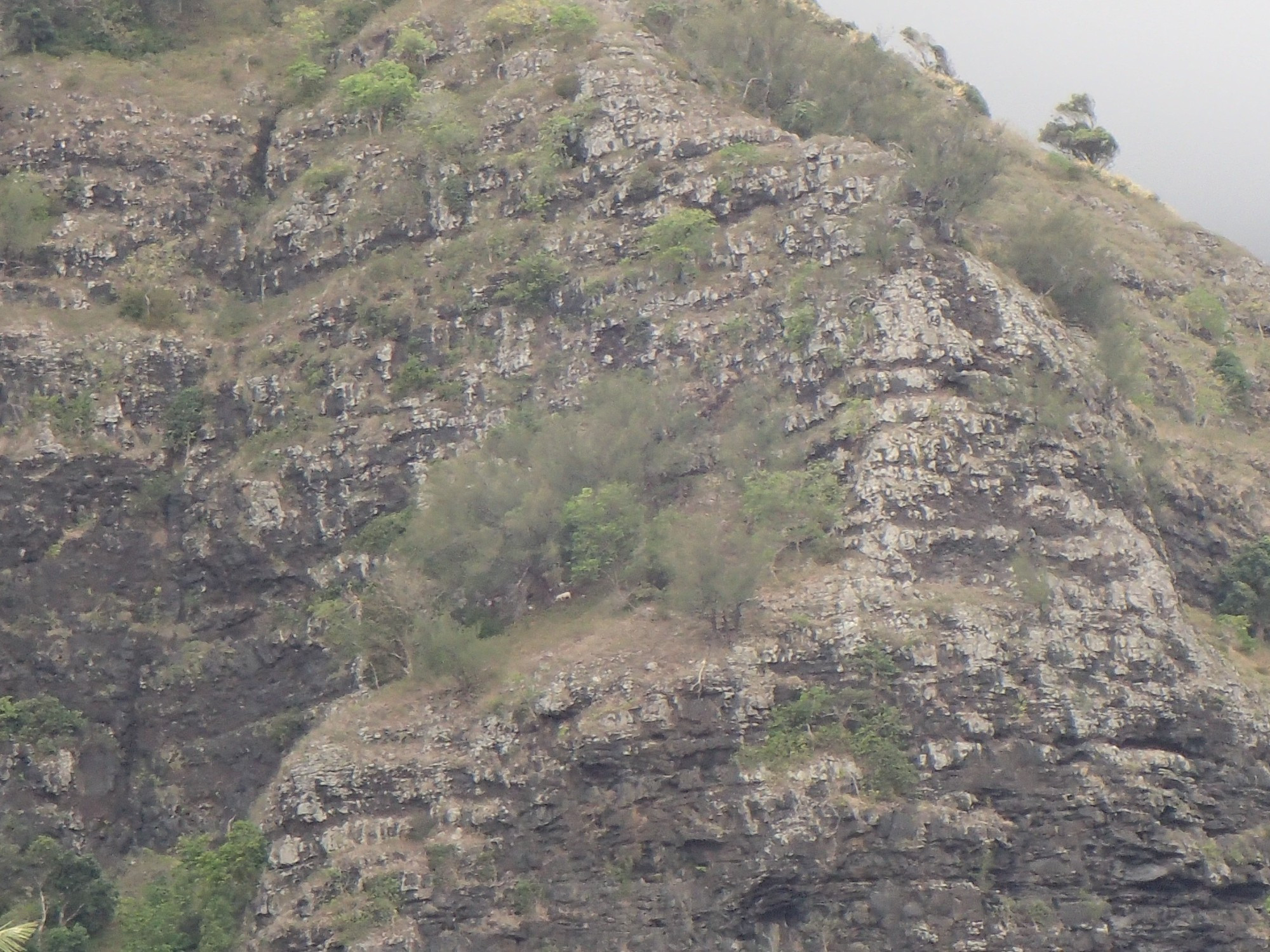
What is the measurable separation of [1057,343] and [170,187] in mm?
32808

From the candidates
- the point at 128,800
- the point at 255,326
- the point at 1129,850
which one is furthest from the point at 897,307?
the point at 128,800

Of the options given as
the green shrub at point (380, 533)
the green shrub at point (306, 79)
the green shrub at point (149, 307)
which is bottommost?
the green shrub at point (380, 533)

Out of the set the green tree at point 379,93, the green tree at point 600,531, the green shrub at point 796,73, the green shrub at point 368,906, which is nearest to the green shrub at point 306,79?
the green tree at point 379,93

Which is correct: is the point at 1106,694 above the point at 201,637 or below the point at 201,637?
above

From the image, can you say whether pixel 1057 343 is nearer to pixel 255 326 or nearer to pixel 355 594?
pixel 355 594

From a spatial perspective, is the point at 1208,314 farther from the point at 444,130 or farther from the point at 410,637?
the point at 410,637

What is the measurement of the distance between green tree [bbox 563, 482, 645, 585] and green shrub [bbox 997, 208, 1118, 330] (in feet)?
51.2

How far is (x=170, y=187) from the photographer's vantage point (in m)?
66.8

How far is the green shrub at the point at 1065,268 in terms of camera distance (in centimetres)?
5884

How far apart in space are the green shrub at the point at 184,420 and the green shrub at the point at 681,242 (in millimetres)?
15985

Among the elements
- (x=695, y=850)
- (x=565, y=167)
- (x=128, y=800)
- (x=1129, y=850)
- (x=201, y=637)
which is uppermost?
(x=565, y=167)

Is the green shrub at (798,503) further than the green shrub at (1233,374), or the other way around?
the green shrub at (1233,374)

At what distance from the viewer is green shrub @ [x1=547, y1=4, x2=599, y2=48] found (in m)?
66.6

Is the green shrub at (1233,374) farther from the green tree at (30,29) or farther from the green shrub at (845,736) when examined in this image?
the green tree at (30,29)
